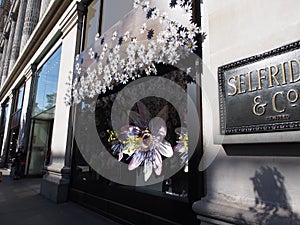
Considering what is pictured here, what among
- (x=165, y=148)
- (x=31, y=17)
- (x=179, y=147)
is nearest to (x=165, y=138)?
(x=165, y=148)

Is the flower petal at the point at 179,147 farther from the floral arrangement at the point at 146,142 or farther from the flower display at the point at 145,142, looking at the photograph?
the flower display at the point at 145,142

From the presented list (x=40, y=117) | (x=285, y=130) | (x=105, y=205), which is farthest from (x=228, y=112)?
(x=40, y=117)

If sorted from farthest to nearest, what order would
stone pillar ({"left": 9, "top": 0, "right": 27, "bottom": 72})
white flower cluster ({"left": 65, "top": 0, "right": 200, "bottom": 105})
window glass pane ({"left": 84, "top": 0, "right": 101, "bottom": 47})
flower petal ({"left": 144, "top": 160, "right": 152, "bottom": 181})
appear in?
1. stone pillar ({"left": 9, "top": 0, "right": 27, "bottom": 72})
2. window glass pane ({"left": 84, "top": 0, "right": 101, "bottom": 47})
3. flower petal ({"left": 144, "top": 160, "right": 152, "bottom": 181})
4. white flower cluster ({"left": 65, "top": 0, "right": 200, "bottom": 105})

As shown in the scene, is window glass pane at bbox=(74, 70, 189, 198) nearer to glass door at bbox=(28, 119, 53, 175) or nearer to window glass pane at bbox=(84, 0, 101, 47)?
window glass pane at bbox=(84, 0, 101, 47)

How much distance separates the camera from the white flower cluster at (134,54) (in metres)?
3.25

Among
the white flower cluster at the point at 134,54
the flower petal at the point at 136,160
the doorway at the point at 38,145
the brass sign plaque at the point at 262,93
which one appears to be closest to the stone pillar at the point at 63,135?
the white flower cluster at the point at 134,54

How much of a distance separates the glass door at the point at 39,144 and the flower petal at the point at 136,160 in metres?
8.88

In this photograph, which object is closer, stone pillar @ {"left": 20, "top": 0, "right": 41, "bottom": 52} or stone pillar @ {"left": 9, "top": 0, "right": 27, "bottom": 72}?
stone pillar @ {"left": 20, "top": 0, "right": 41, "bottom": 52}

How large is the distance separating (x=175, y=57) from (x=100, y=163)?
125 inches

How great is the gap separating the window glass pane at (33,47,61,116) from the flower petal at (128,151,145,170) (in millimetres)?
5850

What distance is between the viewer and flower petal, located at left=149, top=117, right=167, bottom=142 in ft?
12.8

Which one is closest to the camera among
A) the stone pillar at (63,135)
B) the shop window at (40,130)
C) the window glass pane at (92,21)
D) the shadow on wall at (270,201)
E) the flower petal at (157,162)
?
the shadow on wall at (270,201)

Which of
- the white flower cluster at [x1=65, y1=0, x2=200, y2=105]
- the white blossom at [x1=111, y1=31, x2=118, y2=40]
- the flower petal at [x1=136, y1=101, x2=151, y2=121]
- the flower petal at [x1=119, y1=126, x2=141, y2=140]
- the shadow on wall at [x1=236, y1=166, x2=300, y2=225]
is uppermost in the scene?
the white blossom at [x1=111, y1=31, x2=118, y2=40]

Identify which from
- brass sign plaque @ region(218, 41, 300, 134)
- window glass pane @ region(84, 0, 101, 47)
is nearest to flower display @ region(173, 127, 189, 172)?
brass sign plaque @ region(218, 41, 300, 134)
